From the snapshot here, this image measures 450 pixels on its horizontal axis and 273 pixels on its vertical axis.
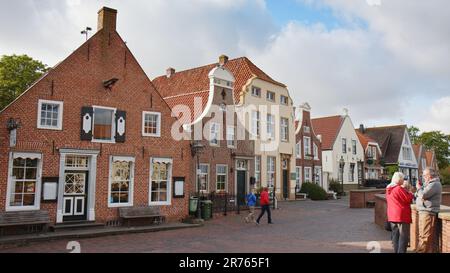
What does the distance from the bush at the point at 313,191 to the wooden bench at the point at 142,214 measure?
59.4ft

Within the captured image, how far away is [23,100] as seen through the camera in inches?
587

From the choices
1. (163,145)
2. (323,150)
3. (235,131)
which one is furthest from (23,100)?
(323,150)

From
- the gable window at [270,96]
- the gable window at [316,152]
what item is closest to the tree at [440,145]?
the gable window at [316,152]

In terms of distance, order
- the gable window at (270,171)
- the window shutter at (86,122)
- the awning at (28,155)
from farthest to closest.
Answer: the gable window at (270,171) < the window shutter at (86,122) < the awning at (28,155)

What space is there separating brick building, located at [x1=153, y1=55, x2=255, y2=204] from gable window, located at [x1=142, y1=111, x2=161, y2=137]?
371 centimetres

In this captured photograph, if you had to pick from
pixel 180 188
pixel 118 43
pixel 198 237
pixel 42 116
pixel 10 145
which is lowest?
pixel 198 237

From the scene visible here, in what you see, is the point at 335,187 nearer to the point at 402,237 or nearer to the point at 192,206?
the point at 192,206

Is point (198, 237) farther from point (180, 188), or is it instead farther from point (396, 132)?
point (396, 132)

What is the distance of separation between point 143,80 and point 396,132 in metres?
46.2

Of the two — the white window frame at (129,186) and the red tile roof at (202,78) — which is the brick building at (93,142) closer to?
the white window frame at (129,186)

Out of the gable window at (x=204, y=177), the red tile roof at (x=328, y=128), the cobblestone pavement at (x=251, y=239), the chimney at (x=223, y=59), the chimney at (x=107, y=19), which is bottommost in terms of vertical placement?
the cobblestone pavement at (x=251, y=239)

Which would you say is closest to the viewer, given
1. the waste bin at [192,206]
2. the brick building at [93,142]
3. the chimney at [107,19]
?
the brick building at [93,142]

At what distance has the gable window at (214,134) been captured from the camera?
24033 mm

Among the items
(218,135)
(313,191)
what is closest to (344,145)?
(313,191)
